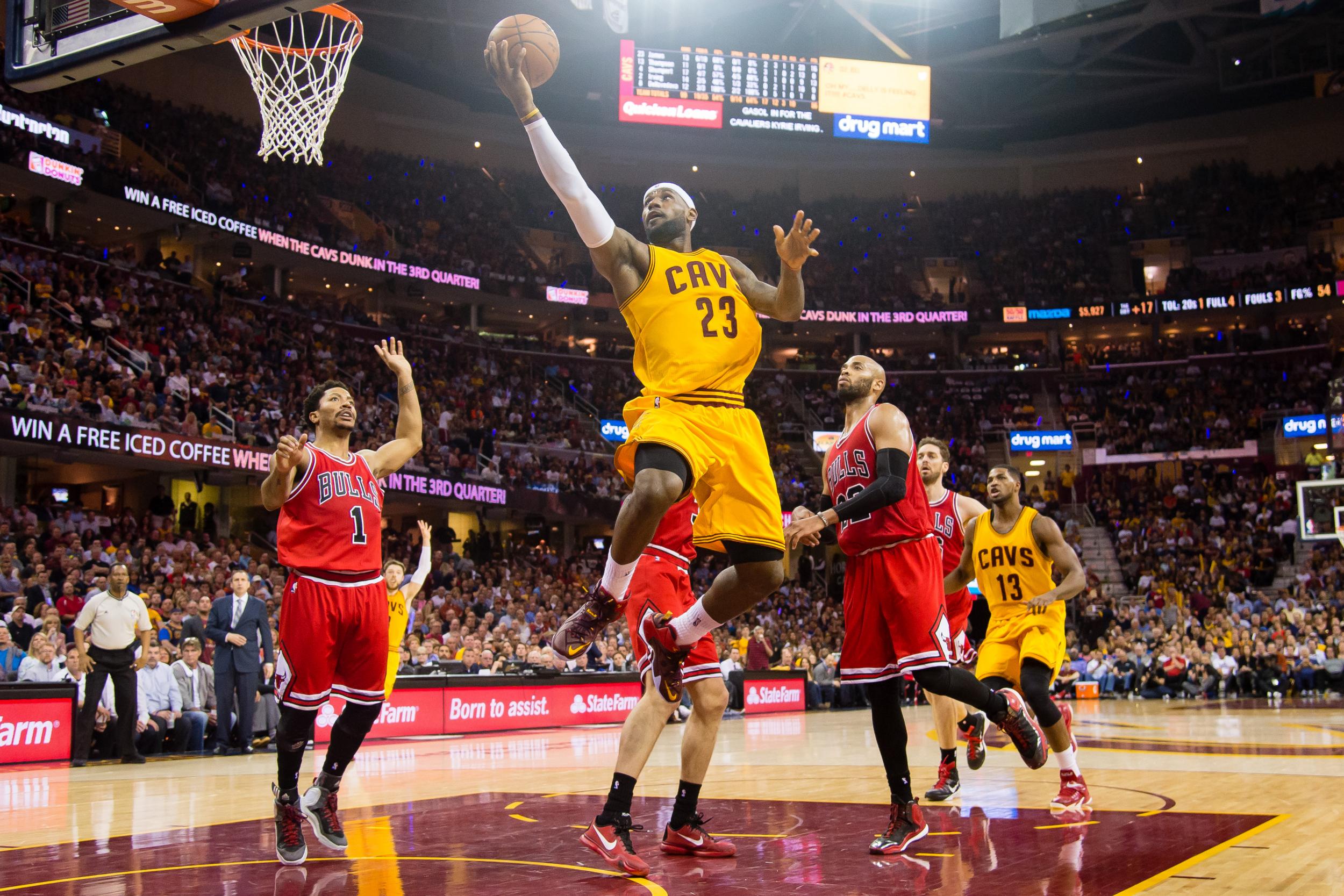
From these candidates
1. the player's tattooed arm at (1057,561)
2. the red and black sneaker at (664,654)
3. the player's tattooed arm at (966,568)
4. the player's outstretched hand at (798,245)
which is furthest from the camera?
the player's tattooed arm at (966,568)

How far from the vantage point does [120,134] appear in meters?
27.1

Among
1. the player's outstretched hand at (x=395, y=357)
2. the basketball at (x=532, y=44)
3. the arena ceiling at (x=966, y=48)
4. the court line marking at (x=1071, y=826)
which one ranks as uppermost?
the arena ceiling at (x=966, y=48)

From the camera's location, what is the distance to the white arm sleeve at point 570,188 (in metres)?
4.86

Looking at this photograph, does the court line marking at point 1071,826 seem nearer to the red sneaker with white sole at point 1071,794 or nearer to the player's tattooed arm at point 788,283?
the red sneaker with white sole at point 1071,794

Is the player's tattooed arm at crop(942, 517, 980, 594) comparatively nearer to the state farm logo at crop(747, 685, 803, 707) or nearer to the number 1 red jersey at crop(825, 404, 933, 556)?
the number 1 red jersey at crop(825, 404, 933, 556)

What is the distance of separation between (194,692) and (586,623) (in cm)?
941

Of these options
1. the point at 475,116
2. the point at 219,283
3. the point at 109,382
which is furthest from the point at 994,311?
the point at 109,382

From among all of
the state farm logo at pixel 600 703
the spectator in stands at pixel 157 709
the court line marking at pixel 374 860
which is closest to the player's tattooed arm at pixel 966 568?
the court line marking at pixel 374 860

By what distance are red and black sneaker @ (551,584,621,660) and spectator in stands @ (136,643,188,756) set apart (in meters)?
8.71

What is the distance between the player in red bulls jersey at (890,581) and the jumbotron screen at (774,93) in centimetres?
2684

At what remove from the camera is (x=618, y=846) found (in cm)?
468

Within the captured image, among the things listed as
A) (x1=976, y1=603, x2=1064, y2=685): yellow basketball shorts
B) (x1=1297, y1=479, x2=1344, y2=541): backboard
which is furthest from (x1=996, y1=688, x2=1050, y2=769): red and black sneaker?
(x1=1297, y1=479, x2=1344, y2=541): backboard

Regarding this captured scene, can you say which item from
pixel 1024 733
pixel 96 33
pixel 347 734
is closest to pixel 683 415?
pixel 347 734

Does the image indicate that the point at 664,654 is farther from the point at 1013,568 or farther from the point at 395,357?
the point at 1013,568
